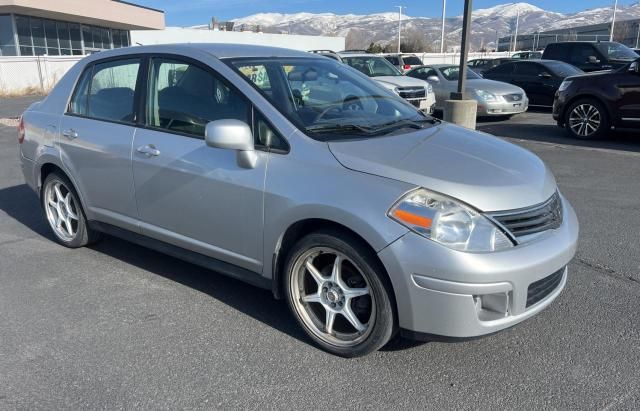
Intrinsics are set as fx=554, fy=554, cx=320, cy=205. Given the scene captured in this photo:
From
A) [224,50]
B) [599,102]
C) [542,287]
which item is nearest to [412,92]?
[599,102]

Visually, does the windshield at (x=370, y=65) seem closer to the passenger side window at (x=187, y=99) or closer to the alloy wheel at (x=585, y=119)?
the alloy wheel at (x=585, y=119)

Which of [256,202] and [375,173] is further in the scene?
[256,202]

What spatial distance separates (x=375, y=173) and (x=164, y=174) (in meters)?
1.61

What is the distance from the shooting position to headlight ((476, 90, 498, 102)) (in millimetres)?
12766

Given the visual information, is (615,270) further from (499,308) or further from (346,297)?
(346,297)

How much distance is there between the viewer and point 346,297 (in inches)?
123

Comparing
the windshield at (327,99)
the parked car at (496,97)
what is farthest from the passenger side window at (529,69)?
the windshield at (327,99)

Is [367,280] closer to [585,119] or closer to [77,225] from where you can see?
[77,225]

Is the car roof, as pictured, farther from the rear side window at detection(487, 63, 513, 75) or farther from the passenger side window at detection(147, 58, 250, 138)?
the rear side window at detection(487, 63, 513, 75)

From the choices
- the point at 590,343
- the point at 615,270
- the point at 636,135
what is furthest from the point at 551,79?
the point at 590,343

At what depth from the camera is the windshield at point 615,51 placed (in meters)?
16.9

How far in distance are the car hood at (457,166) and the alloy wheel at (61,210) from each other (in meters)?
2.90

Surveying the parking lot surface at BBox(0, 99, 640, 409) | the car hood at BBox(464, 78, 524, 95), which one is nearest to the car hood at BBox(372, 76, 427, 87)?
the car hood at BBox(464, 78, 524, 95)

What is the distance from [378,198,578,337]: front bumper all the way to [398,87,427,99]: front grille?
31.6 ft
